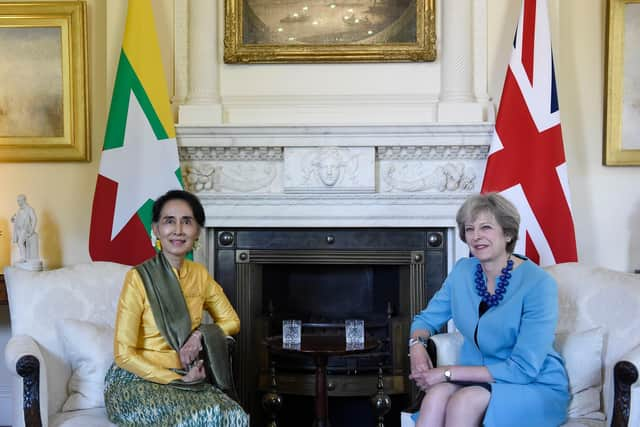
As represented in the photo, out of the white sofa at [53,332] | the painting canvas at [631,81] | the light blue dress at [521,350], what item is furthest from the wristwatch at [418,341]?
the painting canvas at [631,81]

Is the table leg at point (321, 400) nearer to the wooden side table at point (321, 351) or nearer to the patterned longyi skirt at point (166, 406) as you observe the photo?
the wooden side table at point (321, 351)

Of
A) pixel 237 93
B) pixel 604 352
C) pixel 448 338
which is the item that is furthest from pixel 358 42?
pixel 604 352

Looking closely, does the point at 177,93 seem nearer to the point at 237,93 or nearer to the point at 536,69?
the point at 237,93

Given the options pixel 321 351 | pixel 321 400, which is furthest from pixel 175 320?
pixel 321 400

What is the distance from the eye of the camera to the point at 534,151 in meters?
3.45

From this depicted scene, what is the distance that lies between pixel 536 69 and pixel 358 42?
87 cm

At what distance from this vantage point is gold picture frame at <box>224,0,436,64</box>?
145 inches

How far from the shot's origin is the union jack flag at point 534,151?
3.41 meters

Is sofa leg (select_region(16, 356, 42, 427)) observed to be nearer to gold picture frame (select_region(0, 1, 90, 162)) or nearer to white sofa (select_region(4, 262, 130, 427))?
white sofa (select_region(4, 262, 130, 427))

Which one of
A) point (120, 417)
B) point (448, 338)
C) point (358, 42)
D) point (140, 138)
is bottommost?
point (120, 417)

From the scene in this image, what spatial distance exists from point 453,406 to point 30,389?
1372 mm

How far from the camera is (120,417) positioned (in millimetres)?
2504

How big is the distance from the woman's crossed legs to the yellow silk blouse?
84 centimetres

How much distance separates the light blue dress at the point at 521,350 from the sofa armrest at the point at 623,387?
7.7 inches
